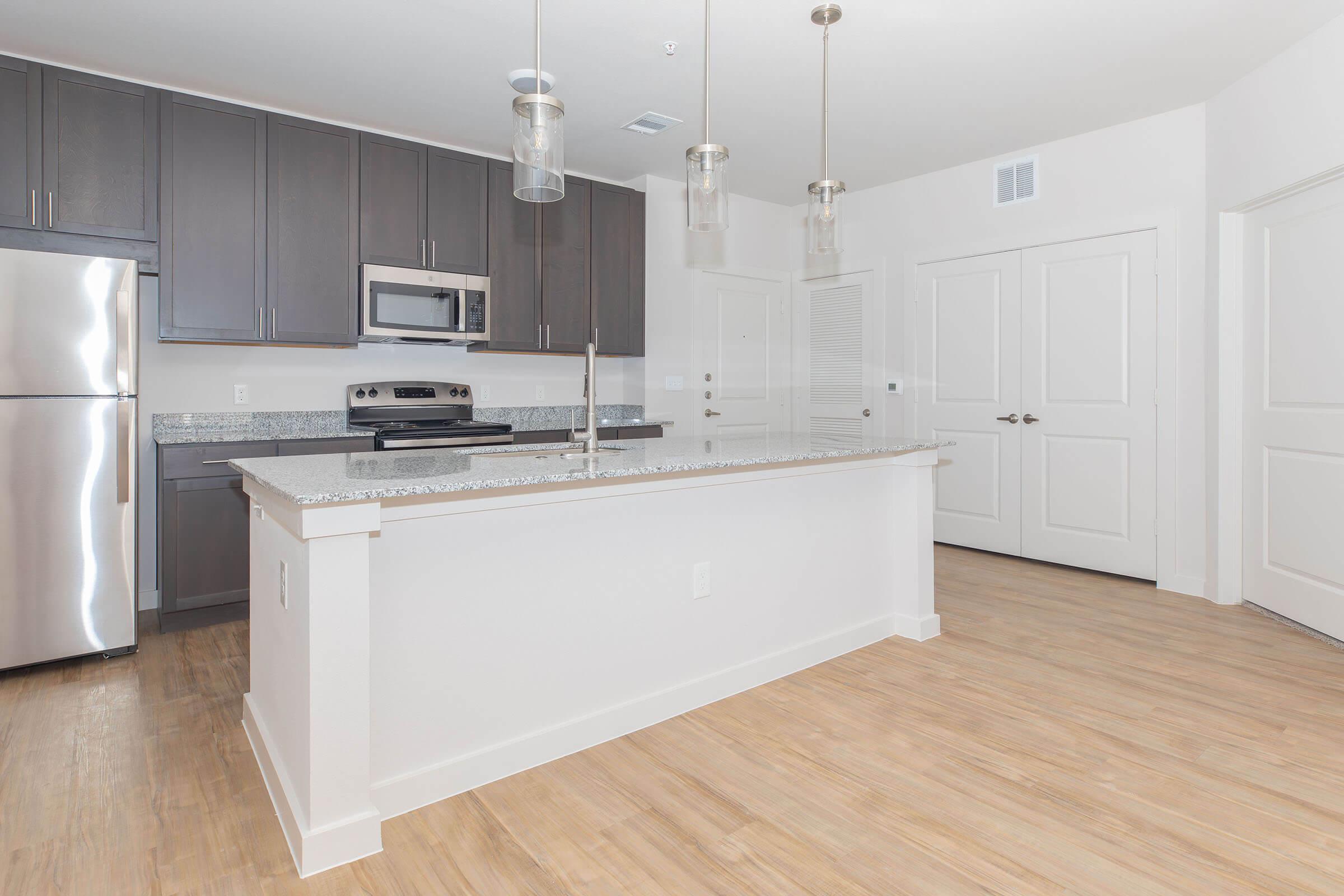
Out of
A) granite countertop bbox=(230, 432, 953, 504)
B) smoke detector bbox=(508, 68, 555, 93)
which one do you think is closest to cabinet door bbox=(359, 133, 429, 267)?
smoke detector bbox=(508, 68, 555, 93)

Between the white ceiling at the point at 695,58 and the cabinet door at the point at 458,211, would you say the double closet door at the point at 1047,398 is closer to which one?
the white ceiling at the point at 695,58

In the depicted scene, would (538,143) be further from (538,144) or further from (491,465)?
(491,465)

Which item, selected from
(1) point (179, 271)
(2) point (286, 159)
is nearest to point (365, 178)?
(2) point (286, 159)

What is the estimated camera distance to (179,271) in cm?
349

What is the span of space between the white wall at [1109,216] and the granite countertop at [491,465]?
2002 millimetres

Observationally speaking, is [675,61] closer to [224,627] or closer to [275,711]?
[275,711]

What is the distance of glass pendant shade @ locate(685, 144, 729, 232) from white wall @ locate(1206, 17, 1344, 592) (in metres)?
2.66

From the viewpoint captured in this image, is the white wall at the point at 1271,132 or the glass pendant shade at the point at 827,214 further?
the white wall at the point at 1271,132

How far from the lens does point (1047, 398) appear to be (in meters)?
4.60

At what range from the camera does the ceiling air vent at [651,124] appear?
4.07m

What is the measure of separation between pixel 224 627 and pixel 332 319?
1.62m

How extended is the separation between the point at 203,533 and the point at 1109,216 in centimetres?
505

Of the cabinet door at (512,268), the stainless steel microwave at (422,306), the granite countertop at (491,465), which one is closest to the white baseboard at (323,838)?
the granite countertop at (491,465)

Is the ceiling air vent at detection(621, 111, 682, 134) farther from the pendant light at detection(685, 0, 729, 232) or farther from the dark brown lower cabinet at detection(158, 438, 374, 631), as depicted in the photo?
the dark brown lower cabinet at detection(158, 438, 374, 631)
